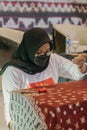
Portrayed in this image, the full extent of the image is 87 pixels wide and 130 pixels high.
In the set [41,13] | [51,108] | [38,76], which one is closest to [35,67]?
[38,76]

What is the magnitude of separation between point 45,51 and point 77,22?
9.53 feet

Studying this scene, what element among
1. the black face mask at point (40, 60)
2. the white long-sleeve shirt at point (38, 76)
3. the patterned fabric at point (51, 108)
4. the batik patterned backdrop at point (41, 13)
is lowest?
the batik patterned backdrop at point (41, 13)

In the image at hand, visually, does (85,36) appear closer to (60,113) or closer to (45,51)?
(45,51)

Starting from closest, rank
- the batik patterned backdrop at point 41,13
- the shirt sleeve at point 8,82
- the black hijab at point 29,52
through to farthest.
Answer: the shirt sleeve at point 8,82 → the black hijab at point 29,52 → the batik patterned backdrop at point 41,13

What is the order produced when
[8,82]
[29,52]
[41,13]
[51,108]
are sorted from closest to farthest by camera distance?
1. [51,108]
2. [8,82]
3. [29,52]
4. [41,13]

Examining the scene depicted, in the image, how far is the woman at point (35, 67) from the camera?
1.53 metres

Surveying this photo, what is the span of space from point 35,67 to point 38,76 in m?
0.06

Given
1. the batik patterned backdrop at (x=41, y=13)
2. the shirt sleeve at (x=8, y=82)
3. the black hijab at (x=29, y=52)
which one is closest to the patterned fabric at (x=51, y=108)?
the shirt sleeve at (x=8, y=82)

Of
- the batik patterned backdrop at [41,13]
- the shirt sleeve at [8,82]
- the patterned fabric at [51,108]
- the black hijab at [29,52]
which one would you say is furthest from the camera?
the batik patterned backdrop at [41,13]

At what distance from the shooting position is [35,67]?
1.62m

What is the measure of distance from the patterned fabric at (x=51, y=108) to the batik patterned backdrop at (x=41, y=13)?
3.01 metres

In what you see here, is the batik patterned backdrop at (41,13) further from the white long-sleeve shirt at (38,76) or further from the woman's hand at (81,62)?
the woman's hand at (81,62)

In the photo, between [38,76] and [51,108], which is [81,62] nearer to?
[38,76]

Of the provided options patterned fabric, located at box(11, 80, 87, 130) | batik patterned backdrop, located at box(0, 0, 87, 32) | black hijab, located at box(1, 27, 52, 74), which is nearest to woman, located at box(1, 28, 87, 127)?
black hijab, located at box(1, 27, 52, 74)
